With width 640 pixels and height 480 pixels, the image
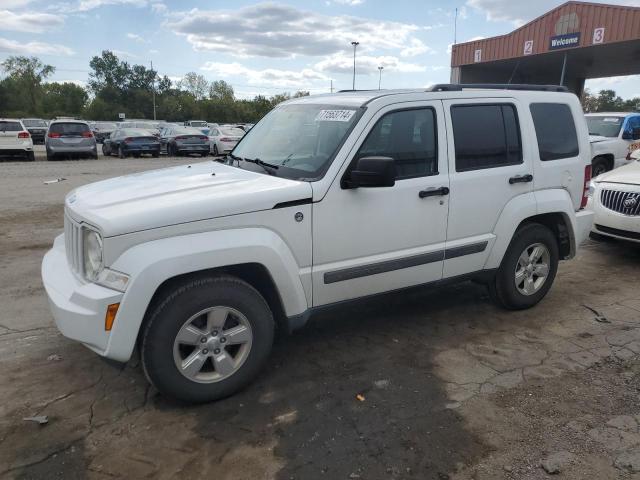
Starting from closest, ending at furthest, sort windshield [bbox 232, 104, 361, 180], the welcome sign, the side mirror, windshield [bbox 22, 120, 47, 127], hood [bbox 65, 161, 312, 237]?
hood [bbox 65, 161, 312, 237] < the side mirror < windshield [bbox 232, 104, 361, 180] < the welcome sign < windshield [bbox 22, 120, 47, 127]

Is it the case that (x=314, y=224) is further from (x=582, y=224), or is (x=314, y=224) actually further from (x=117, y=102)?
(x=117, y=102)

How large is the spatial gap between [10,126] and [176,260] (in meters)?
19.9

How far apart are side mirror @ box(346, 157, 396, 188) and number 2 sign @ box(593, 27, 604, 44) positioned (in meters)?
21.9

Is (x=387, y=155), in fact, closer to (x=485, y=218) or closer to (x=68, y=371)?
(x=485, y=218)

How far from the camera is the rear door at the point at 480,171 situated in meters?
4.02

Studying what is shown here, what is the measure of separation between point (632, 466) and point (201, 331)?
8.03ft

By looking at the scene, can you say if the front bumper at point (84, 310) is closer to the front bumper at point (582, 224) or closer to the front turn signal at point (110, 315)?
the front turn signal at point (110, 315)

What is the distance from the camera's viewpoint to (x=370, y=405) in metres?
3.18

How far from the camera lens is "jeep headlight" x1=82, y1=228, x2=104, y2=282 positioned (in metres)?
2.90

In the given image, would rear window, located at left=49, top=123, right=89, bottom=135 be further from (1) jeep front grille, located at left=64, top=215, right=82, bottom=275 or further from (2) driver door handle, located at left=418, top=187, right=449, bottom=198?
(2) driver door handle, located at left=418, top=187, right=449, bottom=198

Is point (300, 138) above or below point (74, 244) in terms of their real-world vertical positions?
above

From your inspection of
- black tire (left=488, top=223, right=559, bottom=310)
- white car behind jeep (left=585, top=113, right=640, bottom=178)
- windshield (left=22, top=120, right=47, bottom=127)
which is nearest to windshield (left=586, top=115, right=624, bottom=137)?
white car behind jeep (left=585, top=113, right=640, bottom=178)

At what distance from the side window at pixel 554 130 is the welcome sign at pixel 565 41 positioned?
66.6 feet

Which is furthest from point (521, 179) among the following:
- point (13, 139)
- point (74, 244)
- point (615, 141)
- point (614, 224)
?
point (13, 139)
